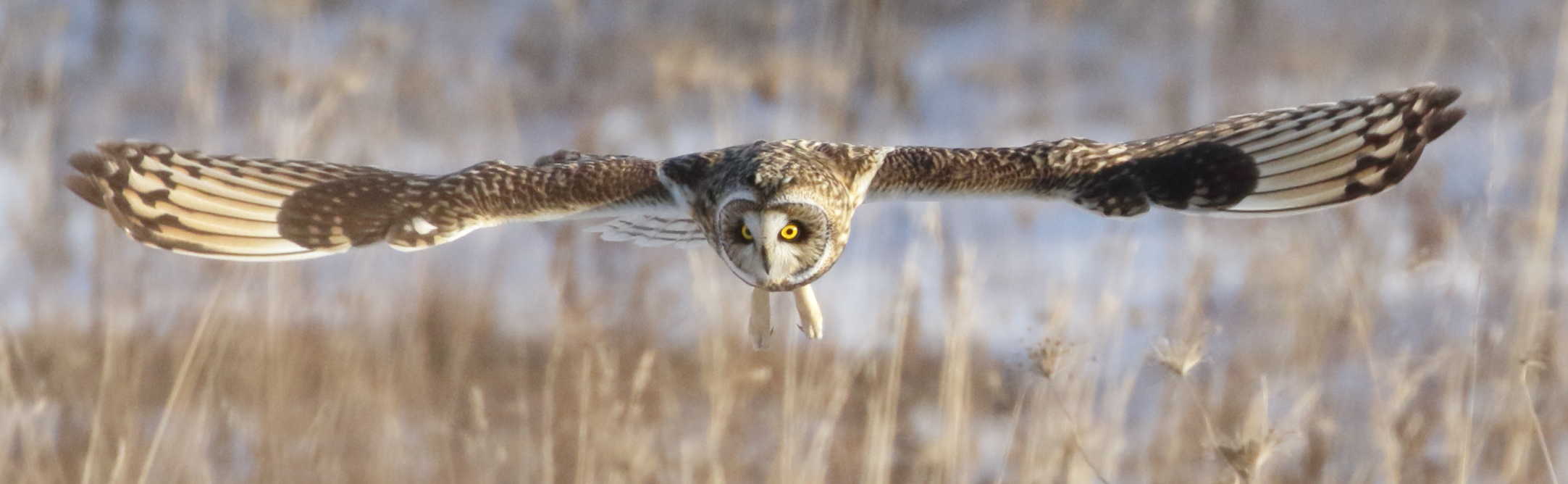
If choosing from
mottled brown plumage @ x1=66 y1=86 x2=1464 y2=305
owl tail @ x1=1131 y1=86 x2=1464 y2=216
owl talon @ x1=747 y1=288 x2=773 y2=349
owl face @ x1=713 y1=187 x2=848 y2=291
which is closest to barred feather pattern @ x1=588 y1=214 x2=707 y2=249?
mottled brown plumage @ x1=66 y1=86 x2=1464 y2=305

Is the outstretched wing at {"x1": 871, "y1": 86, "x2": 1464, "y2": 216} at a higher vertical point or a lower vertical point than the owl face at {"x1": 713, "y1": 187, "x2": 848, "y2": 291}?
higher

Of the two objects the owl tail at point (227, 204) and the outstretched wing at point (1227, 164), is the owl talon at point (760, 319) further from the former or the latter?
the owl tail at point (227, 204)

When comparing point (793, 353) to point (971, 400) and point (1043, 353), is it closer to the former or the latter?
point (971, 400)

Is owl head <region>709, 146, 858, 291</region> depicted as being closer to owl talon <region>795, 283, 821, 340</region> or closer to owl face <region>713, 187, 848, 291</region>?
owl face <region>713, 187, 848, 291</region>

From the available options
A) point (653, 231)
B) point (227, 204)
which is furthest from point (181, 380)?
point (653, 231)

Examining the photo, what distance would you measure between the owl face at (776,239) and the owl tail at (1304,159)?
2.85 ft

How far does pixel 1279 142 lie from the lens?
9.43 feet

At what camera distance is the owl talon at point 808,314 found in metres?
2.78

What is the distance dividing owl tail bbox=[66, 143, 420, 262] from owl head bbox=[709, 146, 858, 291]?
788 millimetres

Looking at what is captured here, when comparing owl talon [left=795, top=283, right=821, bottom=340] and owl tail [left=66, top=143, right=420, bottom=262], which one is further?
owl talon [left=795, top=283, right=821, bottom=340]

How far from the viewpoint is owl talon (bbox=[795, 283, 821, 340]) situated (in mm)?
2781

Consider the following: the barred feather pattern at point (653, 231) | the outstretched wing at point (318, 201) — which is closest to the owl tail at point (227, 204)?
the outstretched wing at point (318, 201)

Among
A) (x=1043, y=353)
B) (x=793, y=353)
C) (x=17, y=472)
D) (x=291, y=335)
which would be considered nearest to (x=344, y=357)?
(x=291, y=335)

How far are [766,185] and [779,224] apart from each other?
82mm
